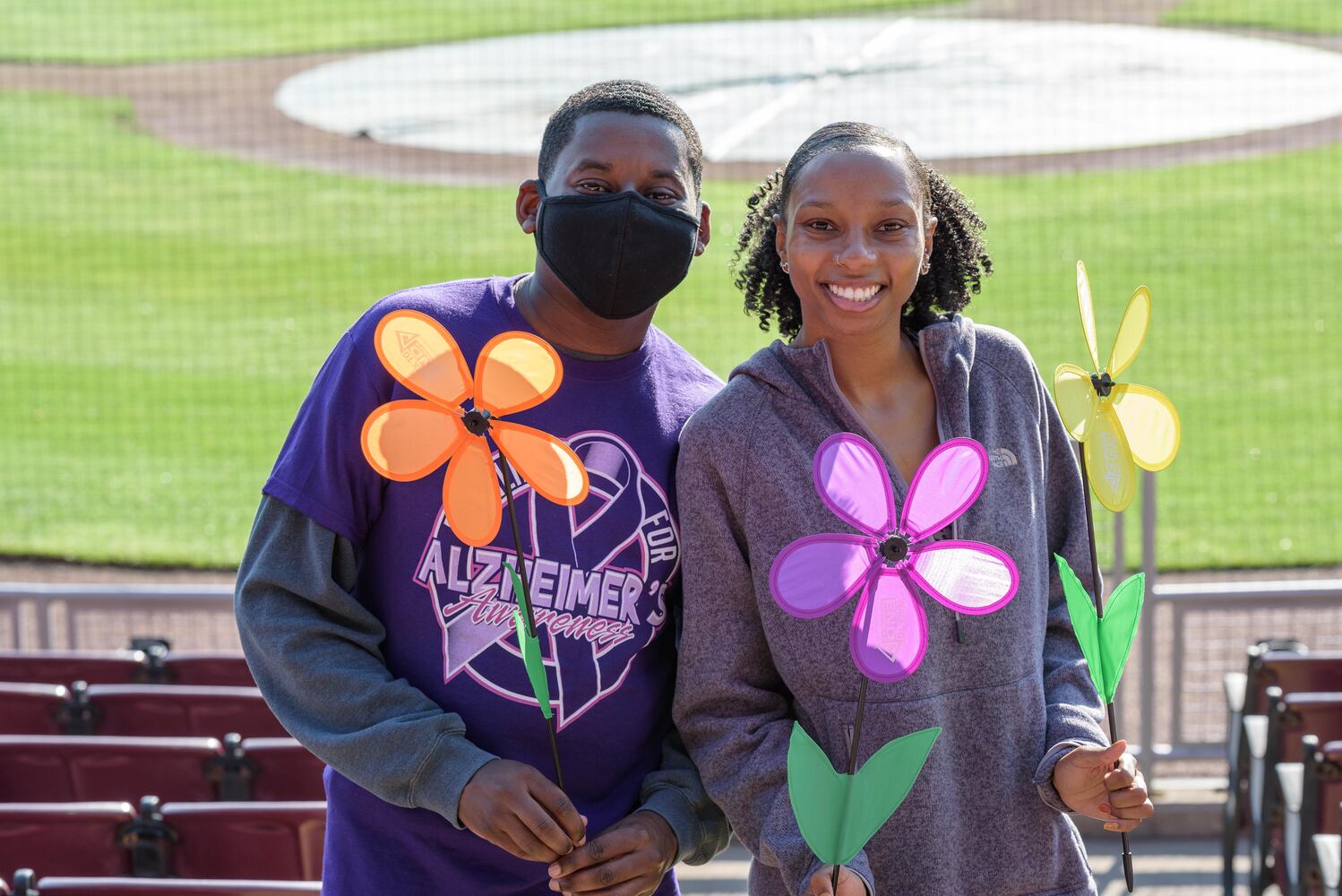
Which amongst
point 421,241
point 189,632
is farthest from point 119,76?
point 189,632

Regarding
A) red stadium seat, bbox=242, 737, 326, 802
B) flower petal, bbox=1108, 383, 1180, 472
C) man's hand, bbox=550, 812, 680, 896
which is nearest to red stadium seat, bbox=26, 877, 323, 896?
red stadium seat, bbox=242, 737, 326, 802

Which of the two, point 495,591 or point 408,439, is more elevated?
point 408,439

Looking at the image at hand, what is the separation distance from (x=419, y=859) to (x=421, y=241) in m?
13.5

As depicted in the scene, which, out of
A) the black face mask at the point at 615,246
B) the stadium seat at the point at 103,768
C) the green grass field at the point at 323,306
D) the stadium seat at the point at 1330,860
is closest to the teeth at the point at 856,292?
the black face mask at the point at 615,246

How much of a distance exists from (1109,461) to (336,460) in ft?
3.39

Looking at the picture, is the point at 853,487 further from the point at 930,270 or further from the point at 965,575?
the point at 930,270

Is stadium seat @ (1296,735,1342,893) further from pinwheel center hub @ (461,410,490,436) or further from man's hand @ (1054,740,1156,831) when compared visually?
pinwheel center hub @ (461,410,490,436)

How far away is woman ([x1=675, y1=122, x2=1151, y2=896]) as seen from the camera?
206cm

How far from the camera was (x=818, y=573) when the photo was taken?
1859 mm

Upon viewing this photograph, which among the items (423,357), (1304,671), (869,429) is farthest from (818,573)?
(1304,671)

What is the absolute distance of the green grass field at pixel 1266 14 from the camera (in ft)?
71.7

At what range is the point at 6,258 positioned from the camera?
15.5 meters

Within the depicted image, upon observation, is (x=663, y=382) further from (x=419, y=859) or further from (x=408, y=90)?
(x=408, y=90)

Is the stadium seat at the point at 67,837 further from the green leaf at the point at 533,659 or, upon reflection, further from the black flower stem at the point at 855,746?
the black flower stem at the point at 855,746
